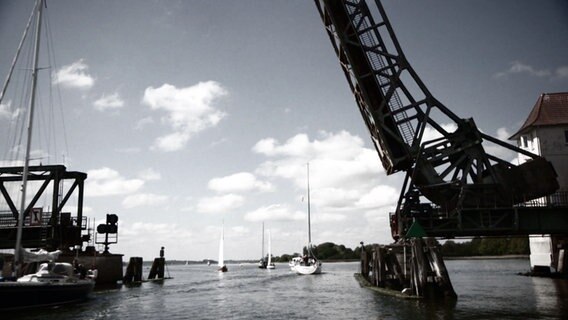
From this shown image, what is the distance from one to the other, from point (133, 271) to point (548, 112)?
40189 mm

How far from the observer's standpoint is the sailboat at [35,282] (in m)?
21.0

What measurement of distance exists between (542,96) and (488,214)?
19802mm

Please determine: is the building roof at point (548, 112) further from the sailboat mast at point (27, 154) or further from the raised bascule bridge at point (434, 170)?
the sailboat mast at point (27, 154)

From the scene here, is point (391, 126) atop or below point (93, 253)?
atop

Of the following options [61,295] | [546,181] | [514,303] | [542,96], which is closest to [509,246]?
[542,96]

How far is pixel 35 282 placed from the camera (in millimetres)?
22203

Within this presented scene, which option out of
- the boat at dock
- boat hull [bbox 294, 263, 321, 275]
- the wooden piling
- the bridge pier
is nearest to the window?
the bridge pier

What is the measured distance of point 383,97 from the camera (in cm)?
2855

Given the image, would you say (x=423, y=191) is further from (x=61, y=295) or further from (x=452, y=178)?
(x=61, y=295)

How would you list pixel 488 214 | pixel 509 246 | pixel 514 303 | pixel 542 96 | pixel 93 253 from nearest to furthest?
1. pixel 514 303
2. pixel 488 214
3. pixel 93 253
4. pixel 542 96
5. pixel 509 246

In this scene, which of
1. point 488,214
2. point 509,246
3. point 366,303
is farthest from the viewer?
point 509,246

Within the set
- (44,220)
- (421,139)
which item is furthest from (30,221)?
(421,139)

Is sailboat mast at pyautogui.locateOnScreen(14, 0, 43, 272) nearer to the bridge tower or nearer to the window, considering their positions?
the bridge tower

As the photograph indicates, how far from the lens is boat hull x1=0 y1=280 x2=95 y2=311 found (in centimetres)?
2069
